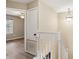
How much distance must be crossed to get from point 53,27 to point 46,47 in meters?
1.91

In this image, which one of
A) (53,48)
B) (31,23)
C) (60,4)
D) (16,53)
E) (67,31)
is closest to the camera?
(53,48)

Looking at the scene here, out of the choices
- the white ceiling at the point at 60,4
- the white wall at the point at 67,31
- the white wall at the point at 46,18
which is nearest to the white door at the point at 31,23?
the white wall at the point at 46,18

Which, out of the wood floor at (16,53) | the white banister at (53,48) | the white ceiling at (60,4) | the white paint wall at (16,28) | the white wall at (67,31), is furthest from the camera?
the white paint wall at (16,28)

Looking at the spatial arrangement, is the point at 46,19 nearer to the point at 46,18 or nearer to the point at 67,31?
the point at 46,18

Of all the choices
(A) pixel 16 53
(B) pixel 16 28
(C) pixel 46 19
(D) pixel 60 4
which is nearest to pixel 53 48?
(C) pixel 46 19

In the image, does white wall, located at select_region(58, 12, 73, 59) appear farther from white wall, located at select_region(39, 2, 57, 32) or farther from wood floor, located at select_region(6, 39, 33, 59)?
wood floor, located at select_region(6, 39, 33, 59)

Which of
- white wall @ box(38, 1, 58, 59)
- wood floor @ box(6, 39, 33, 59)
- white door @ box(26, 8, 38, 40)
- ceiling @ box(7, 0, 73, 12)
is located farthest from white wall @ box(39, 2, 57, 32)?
wood floor @ box(6, 39, 33, 59)

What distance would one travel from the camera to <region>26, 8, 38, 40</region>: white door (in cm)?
541

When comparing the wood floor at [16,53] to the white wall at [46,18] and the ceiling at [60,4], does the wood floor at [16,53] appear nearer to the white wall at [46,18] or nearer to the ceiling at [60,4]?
the white wall at [46,18]

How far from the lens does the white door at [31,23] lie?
213 inches

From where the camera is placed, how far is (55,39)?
392cm

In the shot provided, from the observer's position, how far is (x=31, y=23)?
19.0 ft

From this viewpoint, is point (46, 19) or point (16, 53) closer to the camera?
point (46, 19)
